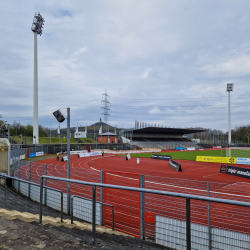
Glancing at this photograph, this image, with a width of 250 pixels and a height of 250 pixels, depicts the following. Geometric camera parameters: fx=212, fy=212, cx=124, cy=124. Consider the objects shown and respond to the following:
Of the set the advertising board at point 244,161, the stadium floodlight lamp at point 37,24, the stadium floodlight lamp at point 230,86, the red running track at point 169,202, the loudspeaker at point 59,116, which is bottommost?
the advertising board at point 244,161

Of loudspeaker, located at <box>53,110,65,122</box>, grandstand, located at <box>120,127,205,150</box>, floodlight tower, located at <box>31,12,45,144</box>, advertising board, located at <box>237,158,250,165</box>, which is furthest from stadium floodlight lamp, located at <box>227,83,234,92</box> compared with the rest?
loudspeaker, located at <box>53,110,65,122</box>

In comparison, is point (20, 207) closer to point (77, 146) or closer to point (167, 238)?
point (167, 238)

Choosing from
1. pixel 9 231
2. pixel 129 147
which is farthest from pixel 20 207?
pixel 129 147

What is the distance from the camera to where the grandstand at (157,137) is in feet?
267

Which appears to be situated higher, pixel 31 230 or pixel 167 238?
pixel 31 230

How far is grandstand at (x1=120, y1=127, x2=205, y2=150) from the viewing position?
81500mm

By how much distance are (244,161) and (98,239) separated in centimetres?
3456

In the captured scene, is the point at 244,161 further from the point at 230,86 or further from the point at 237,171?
the point at 230,86

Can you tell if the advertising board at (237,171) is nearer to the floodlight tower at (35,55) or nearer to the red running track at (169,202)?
the red running track at (169,202)

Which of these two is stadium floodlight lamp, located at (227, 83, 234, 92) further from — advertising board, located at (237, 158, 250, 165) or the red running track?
the red running track

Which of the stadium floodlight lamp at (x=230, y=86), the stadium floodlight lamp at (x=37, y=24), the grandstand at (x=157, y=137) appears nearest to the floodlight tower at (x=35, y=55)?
the stadium floodlight lamp at (x=37, y=24)

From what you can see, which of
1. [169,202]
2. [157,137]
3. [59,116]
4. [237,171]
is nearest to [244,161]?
[237,171]

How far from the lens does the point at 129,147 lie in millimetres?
71812

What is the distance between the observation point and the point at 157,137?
323ft
